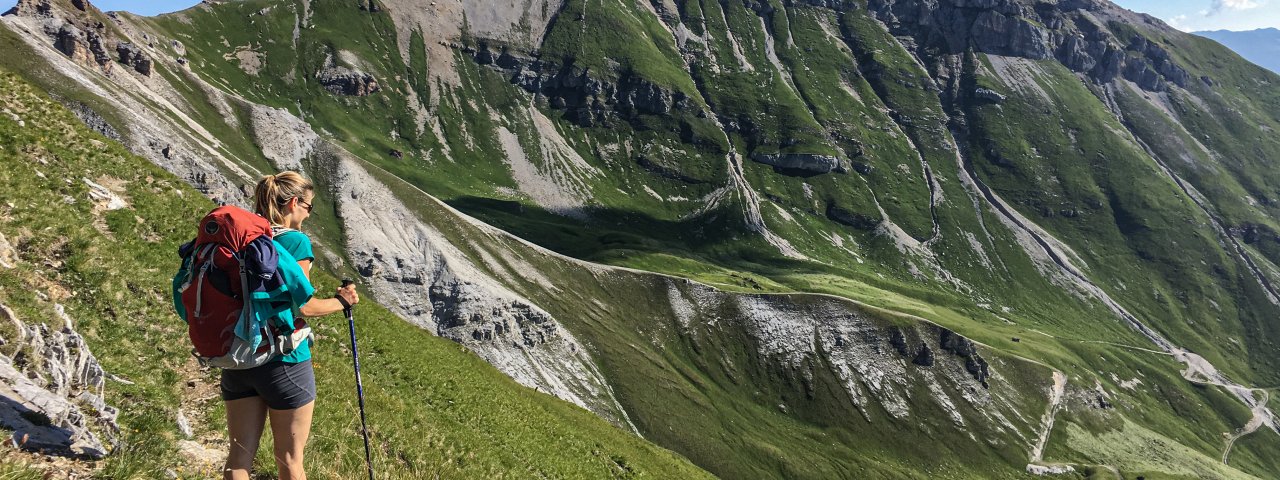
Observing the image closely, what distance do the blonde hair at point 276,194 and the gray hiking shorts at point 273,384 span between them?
6.17 ft

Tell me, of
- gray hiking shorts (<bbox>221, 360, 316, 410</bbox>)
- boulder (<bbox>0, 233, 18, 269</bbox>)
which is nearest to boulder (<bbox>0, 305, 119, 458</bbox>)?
gray hiking shorts (<bbox>221, 360, 316, 410</bbox>)

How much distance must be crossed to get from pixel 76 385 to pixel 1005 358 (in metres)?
223

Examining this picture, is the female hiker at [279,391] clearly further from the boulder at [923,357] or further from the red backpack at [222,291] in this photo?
the boulder at [923,357]

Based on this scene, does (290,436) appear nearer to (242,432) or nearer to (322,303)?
(242,432)

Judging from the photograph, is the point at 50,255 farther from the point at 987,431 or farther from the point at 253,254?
the point at 987,431

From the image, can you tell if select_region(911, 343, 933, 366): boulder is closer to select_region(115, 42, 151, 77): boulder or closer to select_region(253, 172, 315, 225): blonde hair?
select_region(253, 172, 315, 225): blonde hair

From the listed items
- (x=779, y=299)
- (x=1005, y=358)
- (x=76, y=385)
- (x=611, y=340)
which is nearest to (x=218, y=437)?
(x=76, y=385)

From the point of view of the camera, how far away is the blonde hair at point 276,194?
7.70m

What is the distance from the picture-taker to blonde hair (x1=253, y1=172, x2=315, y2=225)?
7.70 meters

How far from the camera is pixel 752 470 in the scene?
13150 cm

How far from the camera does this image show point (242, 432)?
745cm

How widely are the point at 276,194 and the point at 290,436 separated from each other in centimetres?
311

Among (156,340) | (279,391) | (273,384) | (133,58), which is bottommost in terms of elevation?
(133,58)

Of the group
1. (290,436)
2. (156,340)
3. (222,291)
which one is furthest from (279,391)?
(156,340)
